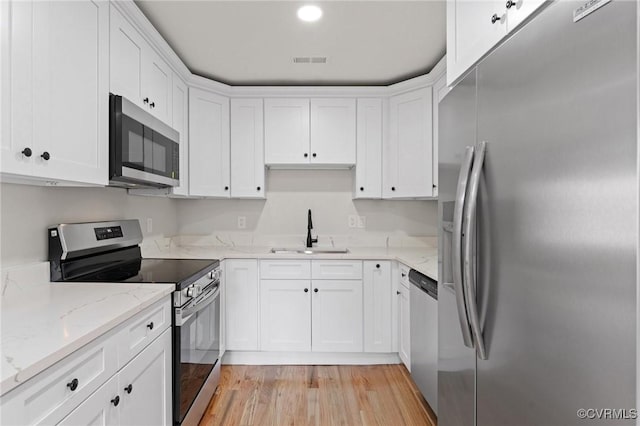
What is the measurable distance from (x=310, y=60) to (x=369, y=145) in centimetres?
89

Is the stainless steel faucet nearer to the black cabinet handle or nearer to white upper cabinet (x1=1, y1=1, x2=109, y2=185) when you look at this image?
white upper cabinet (x1=1, y1=1, x2=109, y2=185)

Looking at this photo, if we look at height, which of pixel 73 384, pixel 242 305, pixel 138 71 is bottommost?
pixel 242 305

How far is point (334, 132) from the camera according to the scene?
10.1ft

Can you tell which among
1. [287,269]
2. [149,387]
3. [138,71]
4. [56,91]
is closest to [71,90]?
[56,91]

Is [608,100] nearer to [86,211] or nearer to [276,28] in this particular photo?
[276,28]

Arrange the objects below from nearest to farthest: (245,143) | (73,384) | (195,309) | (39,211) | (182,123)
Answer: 1. (73,384)
2. (39,211)
3. (195,309)
4. (182,123)
5. (245,143)

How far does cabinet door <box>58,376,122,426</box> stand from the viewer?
3.06ft

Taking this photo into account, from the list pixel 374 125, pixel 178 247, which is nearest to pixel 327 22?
pixel 374 125

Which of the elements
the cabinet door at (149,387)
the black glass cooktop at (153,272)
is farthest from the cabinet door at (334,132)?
the cabinet door at (149,387)

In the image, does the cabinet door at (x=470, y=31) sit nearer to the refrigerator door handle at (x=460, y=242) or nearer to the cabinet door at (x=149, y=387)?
the refrigerator door handle at (x=460, y=242)

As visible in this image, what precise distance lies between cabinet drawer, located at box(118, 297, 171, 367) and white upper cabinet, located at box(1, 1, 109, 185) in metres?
0.60

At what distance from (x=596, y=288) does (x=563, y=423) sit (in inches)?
12.9

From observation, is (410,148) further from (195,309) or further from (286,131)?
(195,309)

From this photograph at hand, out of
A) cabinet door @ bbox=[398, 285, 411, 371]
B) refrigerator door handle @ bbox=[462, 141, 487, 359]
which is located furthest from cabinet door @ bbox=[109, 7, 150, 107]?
cabinet door @ bbox=[398, 285, 411, 371]
